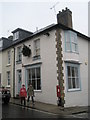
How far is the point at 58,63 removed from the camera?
1275cm

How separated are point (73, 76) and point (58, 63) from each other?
2.16 m

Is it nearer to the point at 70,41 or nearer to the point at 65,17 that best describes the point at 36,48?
the point at 70,41

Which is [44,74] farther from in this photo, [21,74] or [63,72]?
[21,74]

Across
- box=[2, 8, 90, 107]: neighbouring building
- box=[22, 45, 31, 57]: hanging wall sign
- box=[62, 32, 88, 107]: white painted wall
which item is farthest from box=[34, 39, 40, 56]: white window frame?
box=[62, 32, 88, 107]: white painted wall

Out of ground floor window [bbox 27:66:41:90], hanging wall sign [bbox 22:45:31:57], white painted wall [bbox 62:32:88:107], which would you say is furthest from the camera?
hanging wall sign [bbox 22:45:31:57]

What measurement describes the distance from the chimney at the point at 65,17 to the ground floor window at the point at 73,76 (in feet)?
13.8

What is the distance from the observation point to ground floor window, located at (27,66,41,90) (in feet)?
47.7

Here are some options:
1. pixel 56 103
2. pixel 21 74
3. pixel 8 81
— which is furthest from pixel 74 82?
pixel 8 81

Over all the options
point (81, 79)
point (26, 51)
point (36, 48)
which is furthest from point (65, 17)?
point (81, 79)

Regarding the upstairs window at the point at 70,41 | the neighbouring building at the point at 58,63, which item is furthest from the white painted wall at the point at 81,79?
the upstairs window at the point at 70,41

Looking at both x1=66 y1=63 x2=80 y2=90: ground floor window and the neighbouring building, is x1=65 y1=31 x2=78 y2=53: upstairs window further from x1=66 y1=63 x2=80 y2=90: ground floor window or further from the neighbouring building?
x1=66 y1=63 x2=80 y2=90: ground floor window

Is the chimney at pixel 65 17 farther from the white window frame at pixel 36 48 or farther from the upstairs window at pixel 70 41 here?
the white window frame at pixel 36 48

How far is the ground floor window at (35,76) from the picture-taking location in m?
14.5

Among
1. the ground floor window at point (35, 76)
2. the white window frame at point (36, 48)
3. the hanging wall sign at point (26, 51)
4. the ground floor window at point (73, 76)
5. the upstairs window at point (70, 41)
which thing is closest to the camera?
the ground floor window at point (73, 76)
